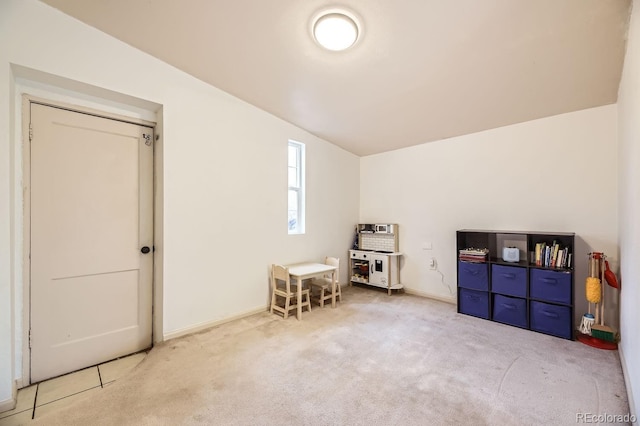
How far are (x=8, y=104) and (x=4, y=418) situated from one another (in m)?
2.08

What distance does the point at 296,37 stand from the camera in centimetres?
233

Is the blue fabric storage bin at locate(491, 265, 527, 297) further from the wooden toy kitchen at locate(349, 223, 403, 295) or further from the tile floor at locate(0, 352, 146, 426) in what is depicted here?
the tile floor at locate(0, 352, 146, 426)

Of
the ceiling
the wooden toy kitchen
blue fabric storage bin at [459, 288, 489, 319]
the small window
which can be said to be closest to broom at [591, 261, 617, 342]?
blue fabric storage bin at [459, 288, 489, 319]

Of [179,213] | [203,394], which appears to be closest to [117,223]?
[179,213]

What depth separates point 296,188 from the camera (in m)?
4.18

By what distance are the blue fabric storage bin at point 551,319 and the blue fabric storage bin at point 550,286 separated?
0.08 m

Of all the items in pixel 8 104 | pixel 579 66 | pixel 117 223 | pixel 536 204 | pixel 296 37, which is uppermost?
pixel 296 37

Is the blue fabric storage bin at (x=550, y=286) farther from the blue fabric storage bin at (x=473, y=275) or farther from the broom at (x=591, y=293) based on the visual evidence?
the blue fabric storage bin at (x=473, y=275)

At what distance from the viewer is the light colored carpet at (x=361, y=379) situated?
5.72 feet

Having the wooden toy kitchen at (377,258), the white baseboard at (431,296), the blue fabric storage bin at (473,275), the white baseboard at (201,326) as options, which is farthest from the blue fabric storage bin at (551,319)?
the white baseboard at (201,326)

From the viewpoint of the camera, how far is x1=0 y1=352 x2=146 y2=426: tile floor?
6.00 feet

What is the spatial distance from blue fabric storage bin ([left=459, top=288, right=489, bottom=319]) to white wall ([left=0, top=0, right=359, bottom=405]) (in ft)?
6.69

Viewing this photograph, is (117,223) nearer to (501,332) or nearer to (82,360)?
(82,360)

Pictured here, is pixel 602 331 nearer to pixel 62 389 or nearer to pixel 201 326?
pixel 201 326
